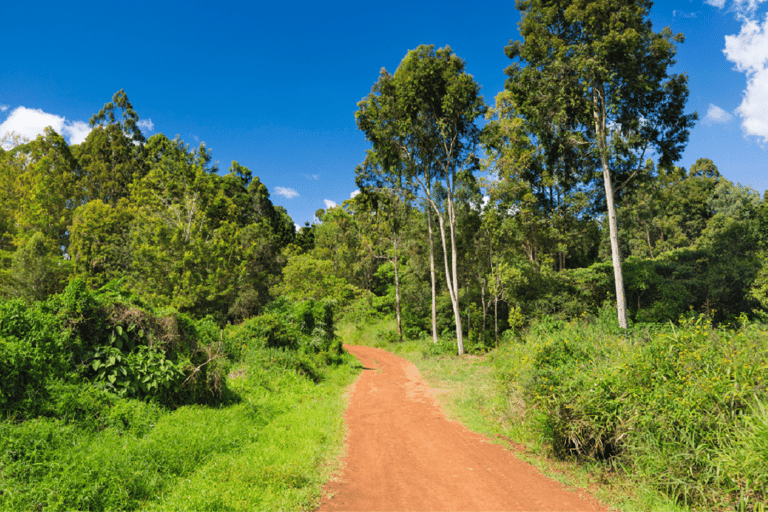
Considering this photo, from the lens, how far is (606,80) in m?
15.2

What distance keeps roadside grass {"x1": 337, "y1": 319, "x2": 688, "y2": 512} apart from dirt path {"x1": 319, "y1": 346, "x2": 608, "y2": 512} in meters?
0.27

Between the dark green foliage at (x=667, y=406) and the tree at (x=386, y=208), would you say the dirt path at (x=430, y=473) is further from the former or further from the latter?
the tree at (x=386, y=208)

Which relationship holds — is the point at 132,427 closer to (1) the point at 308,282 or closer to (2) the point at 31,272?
(1) the point at 308,282

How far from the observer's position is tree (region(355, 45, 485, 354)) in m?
20.0

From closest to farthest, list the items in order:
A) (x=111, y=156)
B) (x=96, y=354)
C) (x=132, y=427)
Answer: (x=132, y=427) → (x=96, y=354) → (x=111, y=156)

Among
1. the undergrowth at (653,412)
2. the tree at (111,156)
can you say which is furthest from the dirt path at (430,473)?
the tree at (111,156)

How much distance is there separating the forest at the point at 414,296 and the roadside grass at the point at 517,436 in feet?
0.67

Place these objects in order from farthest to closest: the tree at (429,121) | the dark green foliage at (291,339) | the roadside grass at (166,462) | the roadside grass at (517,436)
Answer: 1. the tree at (429,121)
2. the dark green foliage at (291,339)
3. the roadside grass at (517,436)
4. the roadside grass at (166,462)

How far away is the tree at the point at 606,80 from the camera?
1485 centimetres

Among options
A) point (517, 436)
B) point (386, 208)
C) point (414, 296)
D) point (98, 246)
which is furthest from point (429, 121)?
point (98, 246)

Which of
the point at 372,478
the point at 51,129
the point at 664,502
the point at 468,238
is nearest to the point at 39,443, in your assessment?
the point at 372,478

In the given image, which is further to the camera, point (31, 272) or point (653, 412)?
point (31, 272)

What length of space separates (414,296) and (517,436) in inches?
864

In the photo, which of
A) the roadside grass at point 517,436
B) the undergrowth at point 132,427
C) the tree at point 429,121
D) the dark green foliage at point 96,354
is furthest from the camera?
the tree at point 429,121
